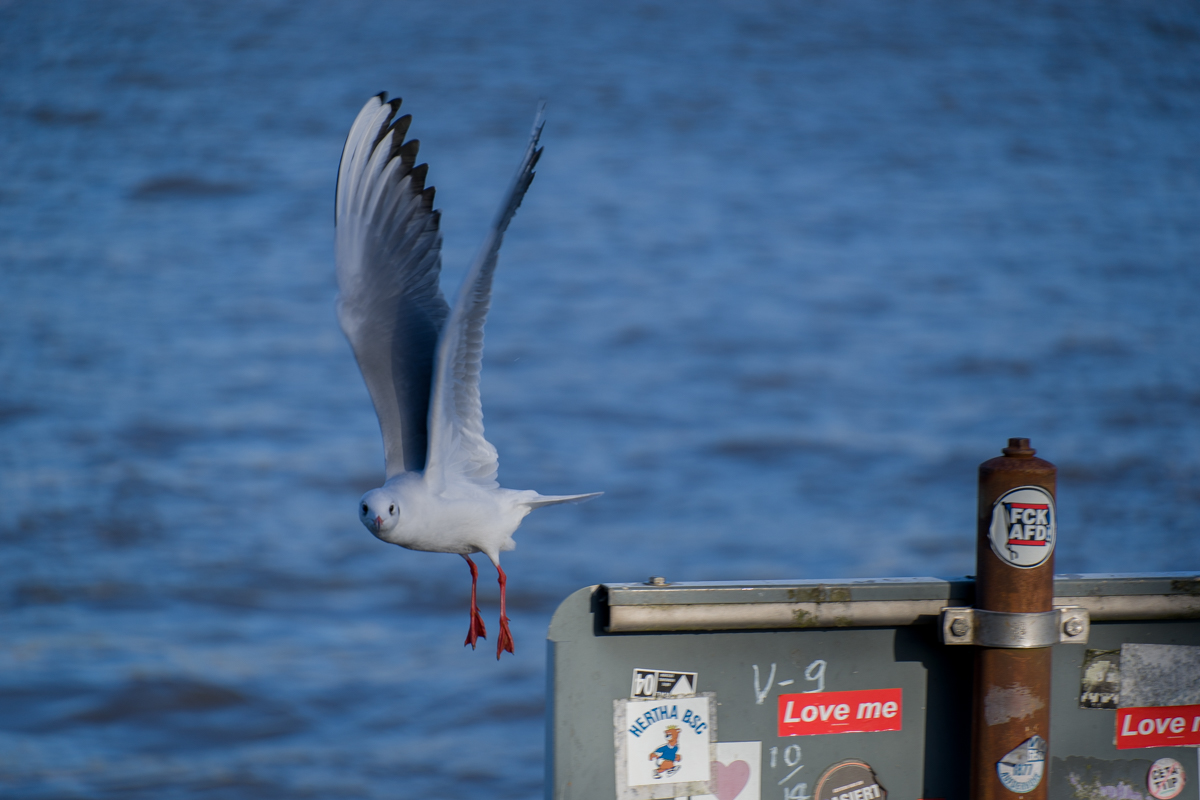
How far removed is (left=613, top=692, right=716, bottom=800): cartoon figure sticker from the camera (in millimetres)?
1132

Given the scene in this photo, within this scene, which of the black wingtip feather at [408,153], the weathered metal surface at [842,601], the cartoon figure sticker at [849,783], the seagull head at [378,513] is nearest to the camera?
the seagull head at [378,513]

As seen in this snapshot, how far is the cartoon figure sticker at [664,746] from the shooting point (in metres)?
1.13

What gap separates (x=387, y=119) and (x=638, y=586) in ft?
2.01

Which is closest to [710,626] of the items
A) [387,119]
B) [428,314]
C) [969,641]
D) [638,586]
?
[638,586]

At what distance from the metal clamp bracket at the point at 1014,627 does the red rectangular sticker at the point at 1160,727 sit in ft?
0.54

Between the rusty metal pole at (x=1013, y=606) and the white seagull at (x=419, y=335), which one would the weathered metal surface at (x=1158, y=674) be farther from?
the white seagull at (x=419, y=335)

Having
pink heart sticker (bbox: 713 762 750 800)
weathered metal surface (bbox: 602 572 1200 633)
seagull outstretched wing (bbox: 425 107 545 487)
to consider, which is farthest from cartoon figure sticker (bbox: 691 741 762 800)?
seagull outstretched wing (bbox: 425 107 545 487)

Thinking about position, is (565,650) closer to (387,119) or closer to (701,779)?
(701,779)

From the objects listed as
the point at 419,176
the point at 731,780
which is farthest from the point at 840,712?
the point at 419,176

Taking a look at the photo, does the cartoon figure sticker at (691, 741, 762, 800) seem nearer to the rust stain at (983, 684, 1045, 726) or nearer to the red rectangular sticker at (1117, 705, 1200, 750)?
the rust stain at (983, 684, 1045, 726)

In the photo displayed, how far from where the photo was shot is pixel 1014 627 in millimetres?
1121

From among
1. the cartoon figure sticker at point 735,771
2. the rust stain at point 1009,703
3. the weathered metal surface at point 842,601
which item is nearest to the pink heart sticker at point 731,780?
the cartoon figure sticker at point 735,771

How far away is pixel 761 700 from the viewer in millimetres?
1174

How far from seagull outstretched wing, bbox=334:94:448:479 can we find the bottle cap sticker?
2.05 feet
